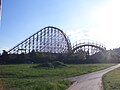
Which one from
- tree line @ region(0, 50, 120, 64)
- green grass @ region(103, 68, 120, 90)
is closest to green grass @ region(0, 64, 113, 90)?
green grass @ region(103, 68, 120, 90)

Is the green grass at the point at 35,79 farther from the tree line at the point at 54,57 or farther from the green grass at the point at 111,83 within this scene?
the tree line at the point at 54,57

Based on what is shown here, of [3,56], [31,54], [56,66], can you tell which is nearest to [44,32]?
[31,54]

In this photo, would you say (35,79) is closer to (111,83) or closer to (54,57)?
(111,83)

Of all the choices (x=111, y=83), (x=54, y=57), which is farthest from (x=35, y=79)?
(x=54, y=57)

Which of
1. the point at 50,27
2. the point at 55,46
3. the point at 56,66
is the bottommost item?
the point at 56,66

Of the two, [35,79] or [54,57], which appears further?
[54,57]

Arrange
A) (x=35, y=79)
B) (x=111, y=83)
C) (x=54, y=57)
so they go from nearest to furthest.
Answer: (x=111, y=83) < (x=35, y=79) < (x=54, y=57)

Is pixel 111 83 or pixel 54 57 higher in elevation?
pixel 54 57

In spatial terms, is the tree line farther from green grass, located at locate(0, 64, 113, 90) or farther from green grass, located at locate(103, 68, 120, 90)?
green grass, located at locate(103, 68, 120, 90)

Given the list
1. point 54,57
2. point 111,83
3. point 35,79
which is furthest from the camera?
point 54,57

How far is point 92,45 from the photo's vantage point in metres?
92.5

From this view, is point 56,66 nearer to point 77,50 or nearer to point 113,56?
point 77,50

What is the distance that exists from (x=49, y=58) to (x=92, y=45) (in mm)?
15883

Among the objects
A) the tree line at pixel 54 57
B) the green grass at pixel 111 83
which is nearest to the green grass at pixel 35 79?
the green grass at pixel 111 83
